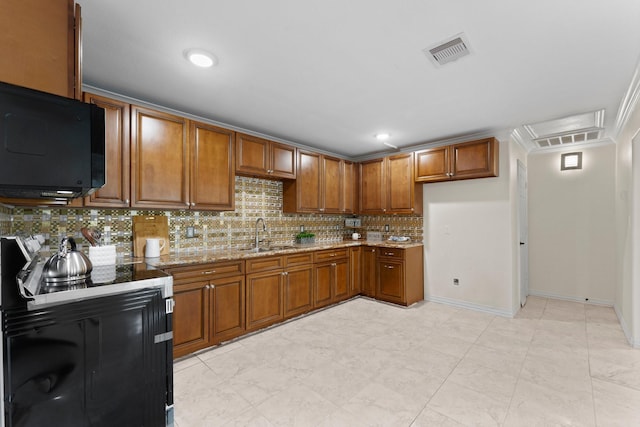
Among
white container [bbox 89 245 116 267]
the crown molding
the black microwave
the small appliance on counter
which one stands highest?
the crown molding

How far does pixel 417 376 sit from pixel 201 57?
2924 mm

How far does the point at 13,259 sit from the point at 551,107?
426 centimetres

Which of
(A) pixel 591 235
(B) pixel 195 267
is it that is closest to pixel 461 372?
(B) pixel 195 267

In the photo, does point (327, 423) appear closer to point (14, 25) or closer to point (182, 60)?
point (14, 25)

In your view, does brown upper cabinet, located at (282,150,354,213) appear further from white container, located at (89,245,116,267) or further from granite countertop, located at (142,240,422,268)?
white container, located at (89,245,116,267)

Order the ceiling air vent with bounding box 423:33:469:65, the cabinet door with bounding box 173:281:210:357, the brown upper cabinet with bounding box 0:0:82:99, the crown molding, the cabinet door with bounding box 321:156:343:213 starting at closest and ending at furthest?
the brown upper cabinet with bounding box 0:0:82:99 → the ceiling air vent with bounding box 423:33:469:65 → the crown molding → the cabinet door with bounding box 173:281:210:357 → the cabinet door with bounding box 321:156:343:213

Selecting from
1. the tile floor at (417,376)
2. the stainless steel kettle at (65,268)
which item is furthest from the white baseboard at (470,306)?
the stainless steel kettle at (65,268)

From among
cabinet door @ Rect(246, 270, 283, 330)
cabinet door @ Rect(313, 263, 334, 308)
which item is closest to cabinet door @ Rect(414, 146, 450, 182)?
cabinet door @ Rect(313, 263, 334, 308)

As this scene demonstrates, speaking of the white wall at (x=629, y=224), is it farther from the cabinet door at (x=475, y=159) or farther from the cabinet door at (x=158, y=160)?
the cabinet door at (x=158, y=160)

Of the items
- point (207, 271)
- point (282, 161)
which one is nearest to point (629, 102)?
point (282, 161)

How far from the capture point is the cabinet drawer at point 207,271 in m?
2.64

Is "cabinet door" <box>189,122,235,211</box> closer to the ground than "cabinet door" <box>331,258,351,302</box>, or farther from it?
farther from it

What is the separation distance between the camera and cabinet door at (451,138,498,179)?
379 centimetres

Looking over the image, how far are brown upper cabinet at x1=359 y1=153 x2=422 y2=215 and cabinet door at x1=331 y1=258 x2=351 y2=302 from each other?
3.57ft
